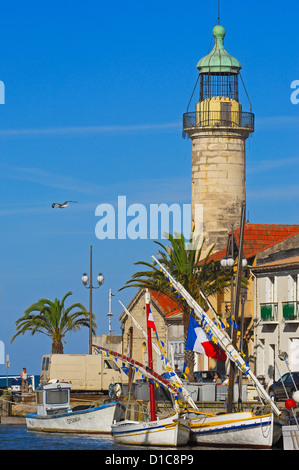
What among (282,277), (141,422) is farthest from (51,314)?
(141,422)

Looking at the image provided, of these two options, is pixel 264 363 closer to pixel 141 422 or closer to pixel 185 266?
pixel 185 266

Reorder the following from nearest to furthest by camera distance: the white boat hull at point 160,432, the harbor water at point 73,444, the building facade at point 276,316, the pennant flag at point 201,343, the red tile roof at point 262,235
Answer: the harbor water at point 73,444, the white boat hull at point 160,432, the pennant flag at point 201,343, the building facade at point 276,316, the red tile roof at point 262,235

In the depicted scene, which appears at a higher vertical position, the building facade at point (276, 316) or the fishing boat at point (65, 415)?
the building facade at point (276, 316)

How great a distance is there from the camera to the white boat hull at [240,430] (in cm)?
4328

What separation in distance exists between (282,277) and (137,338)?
943 inches

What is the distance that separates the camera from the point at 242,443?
144 feet

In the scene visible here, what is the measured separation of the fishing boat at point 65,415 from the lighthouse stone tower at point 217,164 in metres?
26.1

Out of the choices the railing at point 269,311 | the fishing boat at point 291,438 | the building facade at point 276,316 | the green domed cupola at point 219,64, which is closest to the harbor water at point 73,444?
the fishing boat at point 291,438

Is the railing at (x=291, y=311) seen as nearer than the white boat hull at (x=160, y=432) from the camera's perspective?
No

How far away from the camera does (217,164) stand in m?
81.8

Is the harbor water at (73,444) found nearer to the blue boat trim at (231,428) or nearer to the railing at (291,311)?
the blue boat trim at (231,428)

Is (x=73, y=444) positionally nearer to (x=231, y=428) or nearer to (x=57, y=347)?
(x=231, y=428)

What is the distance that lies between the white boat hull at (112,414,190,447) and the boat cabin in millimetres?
10410
